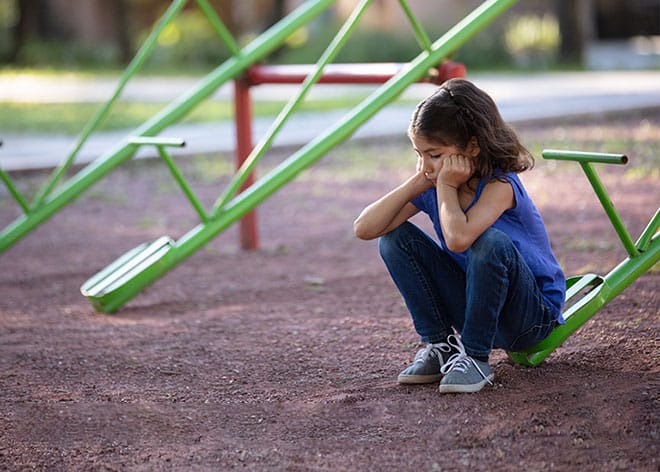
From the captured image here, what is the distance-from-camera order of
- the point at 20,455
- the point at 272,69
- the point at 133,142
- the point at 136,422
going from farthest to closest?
1. the point at 272,69
2. the point at 133,142
3. the point at 136,422
4. the point at 20,455

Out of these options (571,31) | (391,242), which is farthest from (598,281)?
(571,31)

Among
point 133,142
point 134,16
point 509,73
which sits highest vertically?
point 134,16

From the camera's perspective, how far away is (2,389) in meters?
3.01

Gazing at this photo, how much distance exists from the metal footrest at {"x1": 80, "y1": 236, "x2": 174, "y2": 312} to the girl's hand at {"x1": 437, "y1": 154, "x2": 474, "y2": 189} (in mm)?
1483

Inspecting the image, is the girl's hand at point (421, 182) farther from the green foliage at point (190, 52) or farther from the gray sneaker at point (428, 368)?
the green foliage at point (190, 52)

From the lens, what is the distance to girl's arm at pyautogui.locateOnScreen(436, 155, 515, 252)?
2557 mm

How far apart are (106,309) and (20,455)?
4.73 ft

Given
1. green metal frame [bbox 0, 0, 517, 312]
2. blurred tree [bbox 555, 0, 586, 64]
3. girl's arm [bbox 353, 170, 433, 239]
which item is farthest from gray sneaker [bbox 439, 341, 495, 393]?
blurred tree [bbox 555, 0, 586, 64]

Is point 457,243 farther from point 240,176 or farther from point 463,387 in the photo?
point 240,176

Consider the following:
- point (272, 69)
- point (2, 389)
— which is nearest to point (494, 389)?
point (2, 389)

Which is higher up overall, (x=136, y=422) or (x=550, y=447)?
(x=136, y=422)

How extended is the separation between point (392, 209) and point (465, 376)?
0.49 metres

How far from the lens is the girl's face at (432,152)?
264cm

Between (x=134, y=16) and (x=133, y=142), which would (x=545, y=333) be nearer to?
(x=133, y=142)
